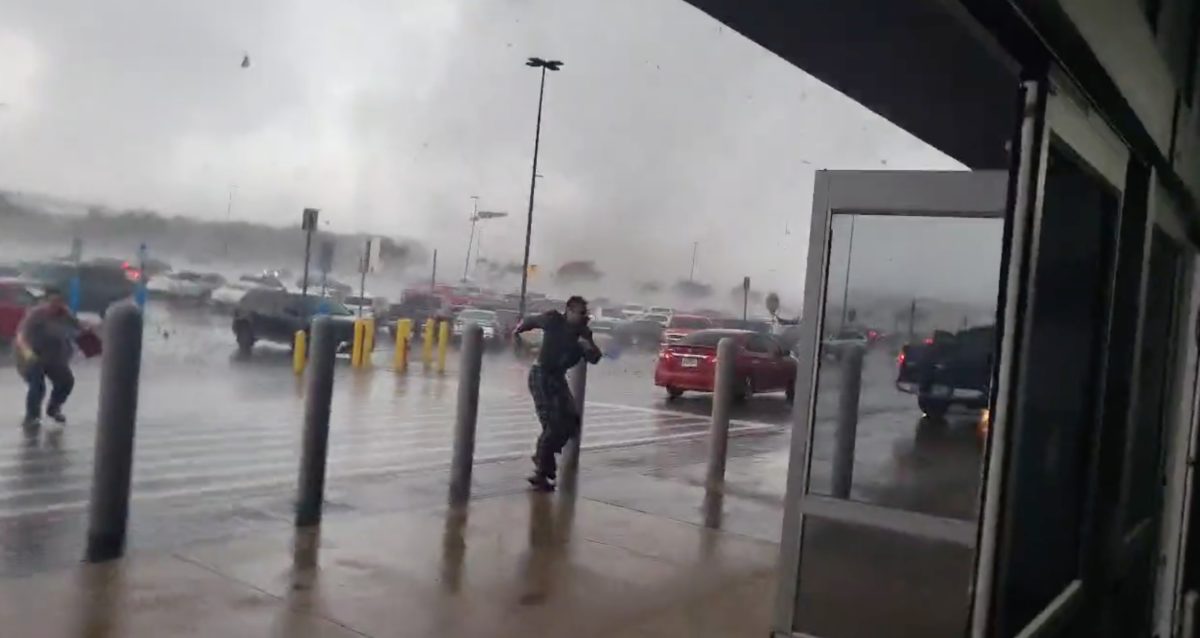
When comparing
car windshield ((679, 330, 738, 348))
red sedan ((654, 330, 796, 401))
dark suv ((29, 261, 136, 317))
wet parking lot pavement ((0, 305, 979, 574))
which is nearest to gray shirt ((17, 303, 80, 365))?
wet parking lot pavement ((0, 305, 979, 574))

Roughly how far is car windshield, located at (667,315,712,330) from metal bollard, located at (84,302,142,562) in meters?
23.3

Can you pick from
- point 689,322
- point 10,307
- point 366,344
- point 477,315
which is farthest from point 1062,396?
point 477,315

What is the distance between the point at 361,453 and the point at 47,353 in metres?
3.15

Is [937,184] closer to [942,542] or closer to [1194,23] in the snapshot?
[942,542]

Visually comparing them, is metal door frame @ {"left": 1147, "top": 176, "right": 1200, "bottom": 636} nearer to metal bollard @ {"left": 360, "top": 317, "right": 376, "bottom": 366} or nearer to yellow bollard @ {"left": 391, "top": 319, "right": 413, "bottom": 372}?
yellow bollard @ {"left": 391, "top": 319, "right": 413, "bottom": 372}

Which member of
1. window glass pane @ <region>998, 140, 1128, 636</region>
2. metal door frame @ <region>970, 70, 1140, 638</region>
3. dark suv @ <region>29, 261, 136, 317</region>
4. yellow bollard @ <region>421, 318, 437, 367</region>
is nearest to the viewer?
metal door frame @ <region>970, 70, 1140, 638</region>

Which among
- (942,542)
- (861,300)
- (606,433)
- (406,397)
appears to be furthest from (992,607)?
(406,397)

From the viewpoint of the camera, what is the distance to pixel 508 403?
1720 centimetres

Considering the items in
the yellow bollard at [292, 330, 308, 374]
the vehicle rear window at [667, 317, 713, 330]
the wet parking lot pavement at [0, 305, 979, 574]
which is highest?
the vehicle rear window at [667, 317, 713, 330]

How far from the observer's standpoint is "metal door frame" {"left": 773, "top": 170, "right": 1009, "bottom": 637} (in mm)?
4516

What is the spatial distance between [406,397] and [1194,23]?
41.3ft

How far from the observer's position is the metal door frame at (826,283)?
4516 mm

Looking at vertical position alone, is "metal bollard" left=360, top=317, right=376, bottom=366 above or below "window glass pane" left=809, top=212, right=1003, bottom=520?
below

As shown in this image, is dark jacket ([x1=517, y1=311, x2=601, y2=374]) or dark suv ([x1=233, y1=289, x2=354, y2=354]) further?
dark suv ([x1=233, y1=289, x2=354, y2=354])
